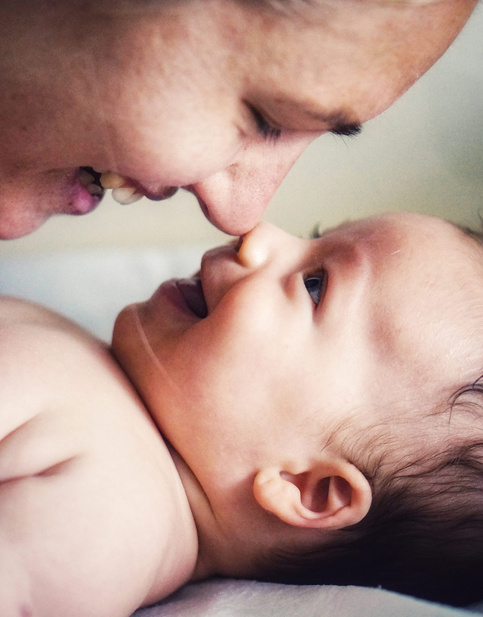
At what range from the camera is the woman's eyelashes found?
448 mm

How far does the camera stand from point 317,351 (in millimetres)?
611

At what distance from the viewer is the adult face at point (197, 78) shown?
1.23 feet

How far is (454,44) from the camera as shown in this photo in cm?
46

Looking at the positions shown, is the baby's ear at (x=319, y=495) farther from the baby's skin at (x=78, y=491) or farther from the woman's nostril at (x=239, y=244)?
the woman's nostril at (x=239, y=244)

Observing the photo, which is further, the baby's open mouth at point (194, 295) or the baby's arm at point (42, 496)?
the baby's open mouth at point (194, 295)

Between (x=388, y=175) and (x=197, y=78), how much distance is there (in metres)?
0.24

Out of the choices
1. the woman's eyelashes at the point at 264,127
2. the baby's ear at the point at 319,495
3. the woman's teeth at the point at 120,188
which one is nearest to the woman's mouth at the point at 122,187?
the woman's teeth at the point at 120,188

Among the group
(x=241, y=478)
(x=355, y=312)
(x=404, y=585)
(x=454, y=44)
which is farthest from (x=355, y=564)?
(x=454, y=44)

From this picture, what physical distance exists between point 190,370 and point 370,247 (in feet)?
0.77

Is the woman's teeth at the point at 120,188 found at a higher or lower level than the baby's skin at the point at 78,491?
higher

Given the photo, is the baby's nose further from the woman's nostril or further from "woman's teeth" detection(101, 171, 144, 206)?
"woman's teeth" detection(101, 171, 144, 206)

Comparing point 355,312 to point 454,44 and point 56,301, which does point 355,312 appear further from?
point 56,301

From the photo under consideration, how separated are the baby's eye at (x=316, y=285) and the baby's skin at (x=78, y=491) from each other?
0.22 m

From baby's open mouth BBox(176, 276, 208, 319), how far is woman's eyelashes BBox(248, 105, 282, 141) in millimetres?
269
